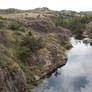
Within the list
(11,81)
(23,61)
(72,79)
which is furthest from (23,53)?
(72,79)

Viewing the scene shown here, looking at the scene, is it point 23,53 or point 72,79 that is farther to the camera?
point 23,53

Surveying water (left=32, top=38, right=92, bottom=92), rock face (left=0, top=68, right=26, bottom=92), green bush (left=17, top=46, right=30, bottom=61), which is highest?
green bush (left=17, top=46, right=30, bottom=61)

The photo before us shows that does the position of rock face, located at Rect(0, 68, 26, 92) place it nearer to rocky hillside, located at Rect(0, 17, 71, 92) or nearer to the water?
rocky hillside, located at Rect(0, 17, 71, 92)

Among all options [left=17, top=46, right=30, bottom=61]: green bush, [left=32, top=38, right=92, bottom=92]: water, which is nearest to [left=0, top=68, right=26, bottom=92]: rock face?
[left=32, top=38, right=92, bottom=92]: water

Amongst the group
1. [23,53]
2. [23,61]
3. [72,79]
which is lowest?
[72,79]

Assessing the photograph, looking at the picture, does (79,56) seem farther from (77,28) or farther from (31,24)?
(77,28)

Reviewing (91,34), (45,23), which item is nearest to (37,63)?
(45,23)

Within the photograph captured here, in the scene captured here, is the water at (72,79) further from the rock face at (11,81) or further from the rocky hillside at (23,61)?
the rock face at (11,81)

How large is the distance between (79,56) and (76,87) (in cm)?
2118

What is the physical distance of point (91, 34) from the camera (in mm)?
89438

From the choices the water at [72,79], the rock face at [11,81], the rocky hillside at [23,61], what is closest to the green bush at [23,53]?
the rocky hillside at [23,61]

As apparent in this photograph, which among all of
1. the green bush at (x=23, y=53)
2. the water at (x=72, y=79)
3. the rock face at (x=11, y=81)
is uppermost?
the green bush at (x=23, y=53)

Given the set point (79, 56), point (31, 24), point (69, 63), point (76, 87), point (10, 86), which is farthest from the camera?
point (31, 24)

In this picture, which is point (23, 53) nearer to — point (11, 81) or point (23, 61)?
point (23, 61)
